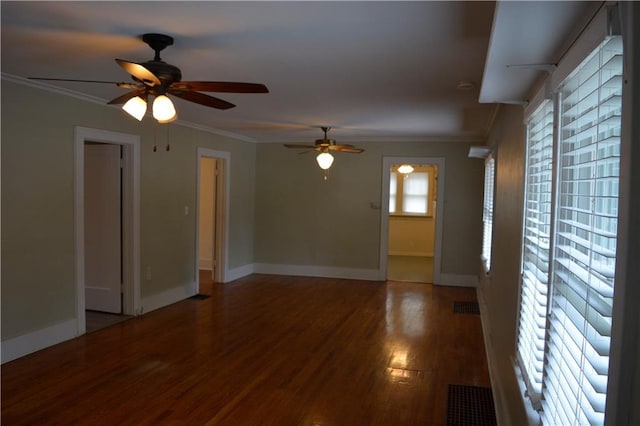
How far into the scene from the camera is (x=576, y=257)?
1374 mm

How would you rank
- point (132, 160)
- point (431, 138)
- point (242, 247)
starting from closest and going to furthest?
point (132, 160), point (431, 138), point (242, 247)

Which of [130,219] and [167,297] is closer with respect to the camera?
[130,219]

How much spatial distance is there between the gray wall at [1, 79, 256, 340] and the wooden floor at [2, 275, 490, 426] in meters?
0.45

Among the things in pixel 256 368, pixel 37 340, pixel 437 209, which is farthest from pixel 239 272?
pixel 256 368

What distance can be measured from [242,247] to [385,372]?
4.59m

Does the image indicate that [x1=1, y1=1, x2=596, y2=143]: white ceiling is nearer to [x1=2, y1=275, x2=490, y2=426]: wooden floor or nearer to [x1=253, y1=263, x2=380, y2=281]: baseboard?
[x1=2, y1=275, x2=490, y2=426]: wooden floor

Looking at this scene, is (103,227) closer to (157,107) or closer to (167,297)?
(167,297)

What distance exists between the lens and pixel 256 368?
13.1 ft

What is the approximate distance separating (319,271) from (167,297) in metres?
2.88

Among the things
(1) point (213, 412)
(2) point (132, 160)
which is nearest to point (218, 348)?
(1) point (213, 412)

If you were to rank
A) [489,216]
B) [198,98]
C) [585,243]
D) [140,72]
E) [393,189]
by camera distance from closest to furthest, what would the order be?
1. [585,243]
2. [140,72]
3. [198,98]
4. [489,216]
5. [393,189]

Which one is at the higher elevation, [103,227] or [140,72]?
[140,72]

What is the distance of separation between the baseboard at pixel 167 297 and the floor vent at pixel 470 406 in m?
3.65

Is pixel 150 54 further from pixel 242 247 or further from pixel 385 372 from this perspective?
pixel 242 247
